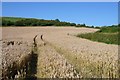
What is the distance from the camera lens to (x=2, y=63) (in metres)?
12.4

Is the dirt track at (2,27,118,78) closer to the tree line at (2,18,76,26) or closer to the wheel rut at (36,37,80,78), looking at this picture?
the wheel rut at (36,37,80,78)

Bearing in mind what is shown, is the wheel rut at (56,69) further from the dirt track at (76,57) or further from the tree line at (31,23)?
the tree line at (31,23)

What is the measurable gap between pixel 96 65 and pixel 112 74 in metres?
1.59

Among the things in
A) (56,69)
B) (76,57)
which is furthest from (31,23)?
(56,69)

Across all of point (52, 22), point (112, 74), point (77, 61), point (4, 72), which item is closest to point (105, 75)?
point (112, 74)

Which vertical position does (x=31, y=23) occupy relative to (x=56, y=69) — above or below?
above

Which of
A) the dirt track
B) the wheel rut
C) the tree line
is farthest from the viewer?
the tree line

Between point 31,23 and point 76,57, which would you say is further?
point 31,23

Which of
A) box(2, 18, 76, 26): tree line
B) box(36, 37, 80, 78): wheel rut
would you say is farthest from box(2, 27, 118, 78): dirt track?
box(2, 18, 76, 26): tree line

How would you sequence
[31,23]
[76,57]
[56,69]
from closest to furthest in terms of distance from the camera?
1. [56,69]
2. [76,57]
3. [31,23]

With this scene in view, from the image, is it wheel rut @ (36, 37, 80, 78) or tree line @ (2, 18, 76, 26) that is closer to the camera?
wheel rut @ (36, 37, 80, 78)

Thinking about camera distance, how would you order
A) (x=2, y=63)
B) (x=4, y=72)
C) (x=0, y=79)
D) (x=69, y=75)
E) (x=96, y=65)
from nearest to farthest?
1. (x=69, y=75)
2. (x=0, y=79)
3. (x=4, y=72)
4. (x=2, y=63)
5. (x=96, y=65)

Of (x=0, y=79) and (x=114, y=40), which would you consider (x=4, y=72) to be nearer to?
(x=0, y=79)

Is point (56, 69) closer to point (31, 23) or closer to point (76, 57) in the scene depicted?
point (76, 57)
